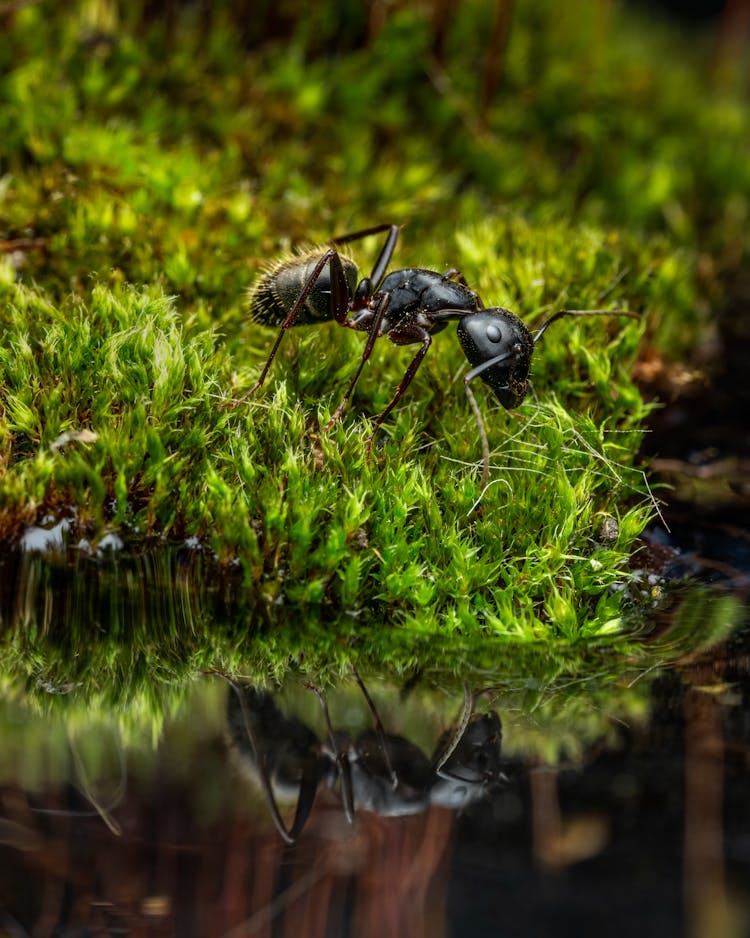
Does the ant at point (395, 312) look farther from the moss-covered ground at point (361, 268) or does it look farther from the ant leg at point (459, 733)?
the ant leg at point (459, 733)

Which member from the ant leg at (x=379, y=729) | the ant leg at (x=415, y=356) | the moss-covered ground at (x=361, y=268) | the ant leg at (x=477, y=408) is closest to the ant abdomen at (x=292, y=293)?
the moss-covered ground at (x=361, y=268)

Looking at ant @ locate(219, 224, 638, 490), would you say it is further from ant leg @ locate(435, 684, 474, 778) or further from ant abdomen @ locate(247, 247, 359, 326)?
ant leg @ locate(435, 684, 474, 778)

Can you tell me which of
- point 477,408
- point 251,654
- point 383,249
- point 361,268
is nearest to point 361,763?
point 251,654

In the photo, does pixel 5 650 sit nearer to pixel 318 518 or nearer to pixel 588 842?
pixel 318 518

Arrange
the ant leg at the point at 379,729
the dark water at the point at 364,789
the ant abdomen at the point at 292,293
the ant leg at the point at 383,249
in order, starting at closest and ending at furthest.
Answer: the dark water at the point at 364,789
the ant leg at the point at 379,729
the ant abdomen at the point at 292,293
the ant leg at the point at 383,249

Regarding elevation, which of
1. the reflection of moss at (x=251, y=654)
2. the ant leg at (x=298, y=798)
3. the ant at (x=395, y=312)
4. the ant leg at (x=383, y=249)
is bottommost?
the ant leg at (x=298, y=798)

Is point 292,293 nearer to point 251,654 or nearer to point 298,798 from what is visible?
point 251,654

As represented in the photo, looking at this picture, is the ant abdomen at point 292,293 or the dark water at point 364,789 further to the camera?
the ant abdomen at point 292,293
